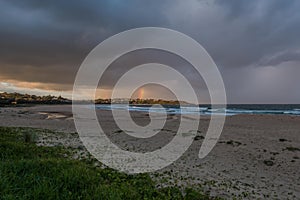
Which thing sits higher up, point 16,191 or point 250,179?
point 16,191

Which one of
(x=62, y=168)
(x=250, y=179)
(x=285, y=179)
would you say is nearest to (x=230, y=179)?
(x=250, y=179)

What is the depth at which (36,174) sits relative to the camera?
532 cm

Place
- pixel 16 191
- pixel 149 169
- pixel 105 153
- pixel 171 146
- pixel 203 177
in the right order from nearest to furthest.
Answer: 1. pixel 16 191
2. pixel 203 177
3. pixel 149 169
4. pixel 105 153
5. pixel 171 146

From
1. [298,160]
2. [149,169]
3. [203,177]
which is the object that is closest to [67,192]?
[149,169]

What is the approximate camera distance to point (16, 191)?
4539 millimetres

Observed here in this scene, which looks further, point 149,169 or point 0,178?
point 149,169

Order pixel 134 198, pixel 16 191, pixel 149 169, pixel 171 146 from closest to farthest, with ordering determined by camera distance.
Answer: pixel 16 191
pixel 134 198
pixel 149 169
pixel 171 146

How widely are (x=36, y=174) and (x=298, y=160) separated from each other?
10.2m

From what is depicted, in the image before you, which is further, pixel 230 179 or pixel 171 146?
pixel 171 146

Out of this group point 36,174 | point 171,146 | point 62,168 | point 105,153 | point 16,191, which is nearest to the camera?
point 16,191

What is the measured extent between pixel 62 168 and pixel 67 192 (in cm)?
115

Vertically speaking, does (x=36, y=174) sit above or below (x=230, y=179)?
above

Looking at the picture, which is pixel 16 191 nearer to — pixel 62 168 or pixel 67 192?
pixel 67 192

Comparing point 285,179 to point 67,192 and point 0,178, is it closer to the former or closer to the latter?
point 67,192
